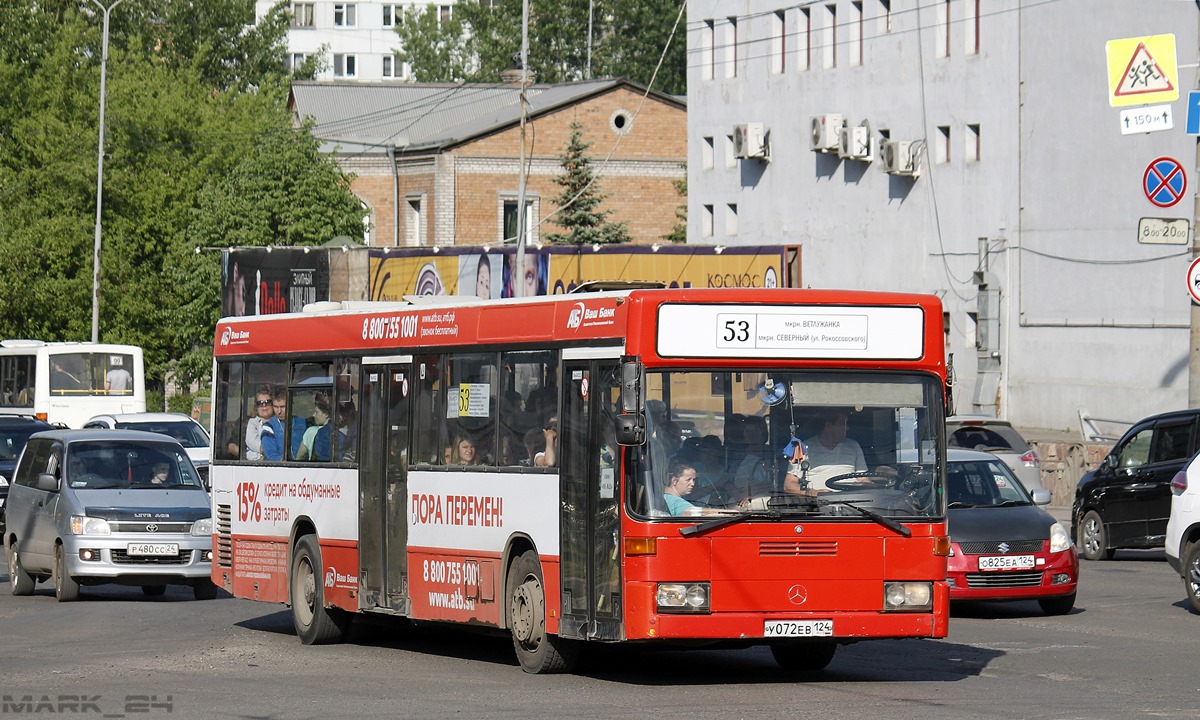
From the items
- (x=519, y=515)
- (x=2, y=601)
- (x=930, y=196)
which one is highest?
(x=930, y=196)

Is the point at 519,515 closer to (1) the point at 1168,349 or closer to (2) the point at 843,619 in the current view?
(2) the point at 843,619

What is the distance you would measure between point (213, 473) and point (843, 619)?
747 centimetres

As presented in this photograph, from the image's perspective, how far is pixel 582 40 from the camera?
350ft

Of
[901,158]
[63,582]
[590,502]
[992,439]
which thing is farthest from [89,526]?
[901,158]

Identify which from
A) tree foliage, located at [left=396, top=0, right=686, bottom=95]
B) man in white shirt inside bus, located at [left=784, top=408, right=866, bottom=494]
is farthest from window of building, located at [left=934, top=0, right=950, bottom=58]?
tree foliage, located at [left=396, top=0, right=686, bottom=95]

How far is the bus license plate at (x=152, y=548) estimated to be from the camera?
67.9 ft

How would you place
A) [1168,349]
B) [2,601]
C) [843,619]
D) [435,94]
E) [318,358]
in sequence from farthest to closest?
[435,94] → [1168,349] → [2,601] → [318,358] → [843,619]

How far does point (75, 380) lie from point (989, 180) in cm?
2194

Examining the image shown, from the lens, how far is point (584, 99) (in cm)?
7656

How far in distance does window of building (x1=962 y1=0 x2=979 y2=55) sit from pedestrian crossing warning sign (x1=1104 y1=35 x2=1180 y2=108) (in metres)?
25.5

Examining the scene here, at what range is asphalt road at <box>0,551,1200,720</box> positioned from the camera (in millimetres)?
11688

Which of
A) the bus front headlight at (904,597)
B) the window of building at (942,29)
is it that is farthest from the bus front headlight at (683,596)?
the window of building at (942,29)

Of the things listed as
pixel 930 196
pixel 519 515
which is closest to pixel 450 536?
pixel 519 515

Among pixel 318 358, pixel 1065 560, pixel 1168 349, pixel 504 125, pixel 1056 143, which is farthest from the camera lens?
pixel 504 125
